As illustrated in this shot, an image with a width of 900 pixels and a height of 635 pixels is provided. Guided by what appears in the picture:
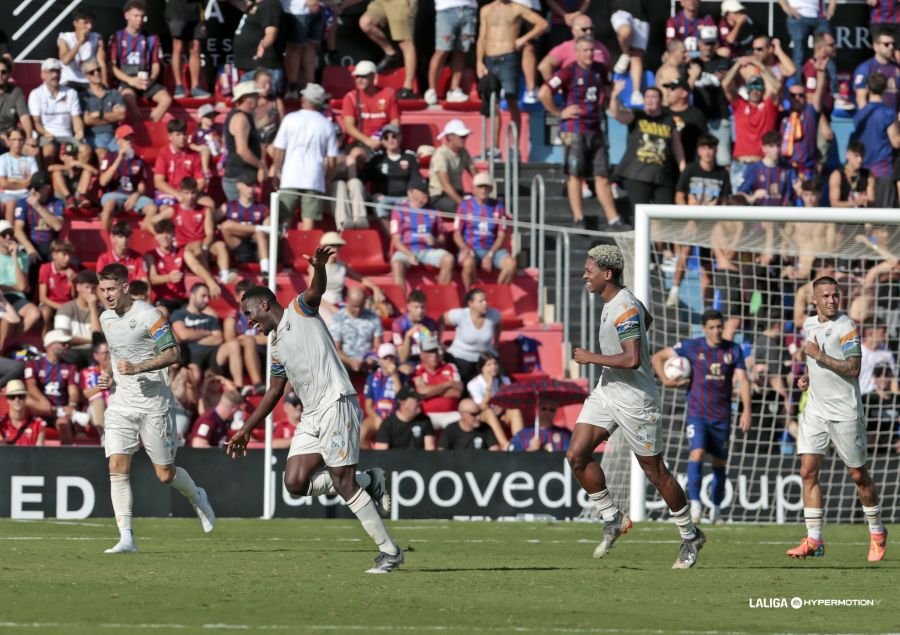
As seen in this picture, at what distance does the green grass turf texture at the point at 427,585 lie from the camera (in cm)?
873

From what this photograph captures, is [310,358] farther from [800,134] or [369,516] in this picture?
[800,134]

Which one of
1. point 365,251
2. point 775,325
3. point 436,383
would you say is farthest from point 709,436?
point 365,251

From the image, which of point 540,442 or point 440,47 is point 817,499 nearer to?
point 540,442

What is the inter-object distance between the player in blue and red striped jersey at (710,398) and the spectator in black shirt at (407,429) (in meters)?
2.78

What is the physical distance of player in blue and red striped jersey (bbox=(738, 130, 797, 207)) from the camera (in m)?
23.3

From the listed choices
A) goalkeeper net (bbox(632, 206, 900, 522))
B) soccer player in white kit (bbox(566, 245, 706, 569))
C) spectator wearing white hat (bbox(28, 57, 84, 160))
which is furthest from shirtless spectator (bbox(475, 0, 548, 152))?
soccer player in white kit (bbox(566, 245, 706, 569))

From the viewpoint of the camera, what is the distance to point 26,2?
25938 millimetres

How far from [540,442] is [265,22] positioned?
7.97 m

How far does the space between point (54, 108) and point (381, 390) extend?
6733mm

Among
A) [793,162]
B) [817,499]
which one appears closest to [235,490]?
[817,499]

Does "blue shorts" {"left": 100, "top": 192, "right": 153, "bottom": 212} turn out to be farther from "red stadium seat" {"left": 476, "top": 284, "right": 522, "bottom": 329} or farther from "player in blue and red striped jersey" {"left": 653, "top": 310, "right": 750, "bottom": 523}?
"player in blue and red striped jersey" {"left": 653, "top": 310, "right": 750, "bottom": 523}

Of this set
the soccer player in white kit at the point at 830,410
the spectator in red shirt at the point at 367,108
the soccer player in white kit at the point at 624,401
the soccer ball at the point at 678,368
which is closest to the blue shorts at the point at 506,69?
the spectator in red shirt at the point at 367,108

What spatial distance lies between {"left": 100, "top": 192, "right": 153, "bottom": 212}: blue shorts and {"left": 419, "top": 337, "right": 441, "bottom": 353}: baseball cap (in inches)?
175

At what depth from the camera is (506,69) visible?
24.8 m
